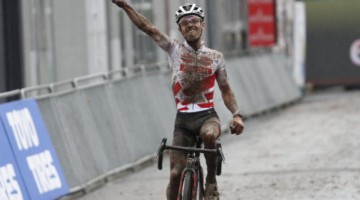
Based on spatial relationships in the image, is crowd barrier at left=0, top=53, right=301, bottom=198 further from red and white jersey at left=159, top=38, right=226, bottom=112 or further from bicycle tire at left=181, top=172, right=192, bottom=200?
bicycle tire at left=181, top=172, right=192, bottom=200

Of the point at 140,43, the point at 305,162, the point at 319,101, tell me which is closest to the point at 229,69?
the point at 140,43

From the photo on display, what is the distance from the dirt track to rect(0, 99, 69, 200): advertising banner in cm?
86

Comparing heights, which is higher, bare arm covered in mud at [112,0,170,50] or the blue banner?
bare arm covered in mud at [112,0,170,50]

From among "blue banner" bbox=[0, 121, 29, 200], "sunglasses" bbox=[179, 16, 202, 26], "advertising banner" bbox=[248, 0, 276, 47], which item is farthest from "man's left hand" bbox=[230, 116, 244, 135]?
"advertising banner" bbox=[248, 0, 276, 47]

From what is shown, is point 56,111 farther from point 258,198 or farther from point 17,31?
point 17,31

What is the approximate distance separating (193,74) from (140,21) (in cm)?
66

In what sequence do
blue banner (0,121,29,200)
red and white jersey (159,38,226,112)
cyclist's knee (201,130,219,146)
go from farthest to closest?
blue banner (0,121,29,200)
red and white jersey (159,38,226,112)
cyclist's knee (201,130,219,146)

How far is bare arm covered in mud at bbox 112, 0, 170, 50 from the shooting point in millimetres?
10273

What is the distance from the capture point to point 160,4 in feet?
97.8

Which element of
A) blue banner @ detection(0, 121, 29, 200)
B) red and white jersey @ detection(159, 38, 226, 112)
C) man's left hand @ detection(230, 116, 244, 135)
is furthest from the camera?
blue banner @ detection(0, 121, 29, 200)

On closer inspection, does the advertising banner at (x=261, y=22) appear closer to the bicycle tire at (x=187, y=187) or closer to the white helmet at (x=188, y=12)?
the white helmet at (x=188, y=12)

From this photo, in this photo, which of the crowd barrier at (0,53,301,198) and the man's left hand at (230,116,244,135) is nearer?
the man's left hand at (230,116,244,135)

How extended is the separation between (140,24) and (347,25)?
91.3 ft

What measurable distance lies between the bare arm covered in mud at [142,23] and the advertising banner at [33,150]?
2.80m
